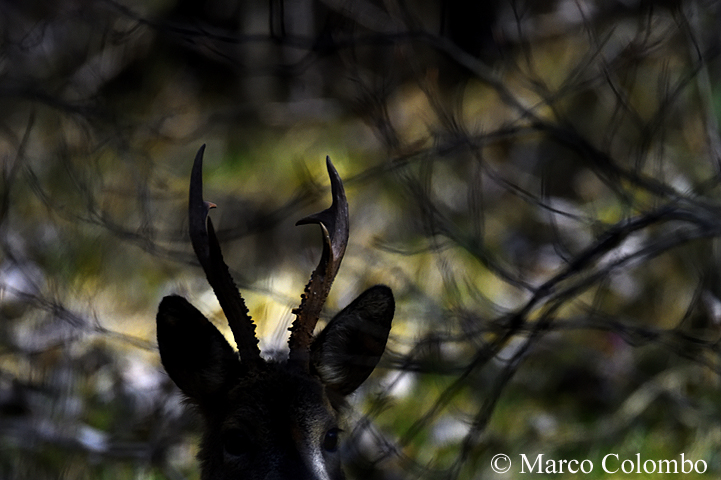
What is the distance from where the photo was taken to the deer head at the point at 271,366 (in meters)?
3.56

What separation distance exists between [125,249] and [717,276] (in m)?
5.35

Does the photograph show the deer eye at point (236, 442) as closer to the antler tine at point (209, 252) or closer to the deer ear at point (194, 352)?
the deer ear at point (194, 352)

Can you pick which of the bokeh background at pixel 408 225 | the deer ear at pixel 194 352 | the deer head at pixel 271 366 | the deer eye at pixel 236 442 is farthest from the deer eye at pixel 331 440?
the deer ear at pixel 194 352

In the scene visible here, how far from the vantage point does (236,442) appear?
373 centimetres

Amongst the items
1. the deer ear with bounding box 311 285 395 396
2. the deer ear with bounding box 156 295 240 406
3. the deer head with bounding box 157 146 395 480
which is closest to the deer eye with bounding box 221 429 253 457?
the deer head with bounding box 157 146 395 480

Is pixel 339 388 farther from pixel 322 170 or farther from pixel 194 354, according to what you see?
pixel 322 170

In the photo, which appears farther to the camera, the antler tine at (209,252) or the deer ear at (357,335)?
the deer ear at (357,335)

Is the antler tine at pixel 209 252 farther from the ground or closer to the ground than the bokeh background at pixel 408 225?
closer to the ground

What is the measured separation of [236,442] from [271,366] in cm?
36

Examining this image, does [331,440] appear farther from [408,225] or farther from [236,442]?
[408,225]

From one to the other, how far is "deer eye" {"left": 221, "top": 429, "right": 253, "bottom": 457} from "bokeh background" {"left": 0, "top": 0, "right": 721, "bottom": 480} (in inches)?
19.8

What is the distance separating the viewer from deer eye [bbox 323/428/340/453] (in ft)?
12.5

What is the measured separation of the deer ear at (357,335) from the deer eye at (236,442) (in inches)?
17.6

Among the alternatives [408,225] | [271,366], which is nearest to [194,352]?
[271,366]
